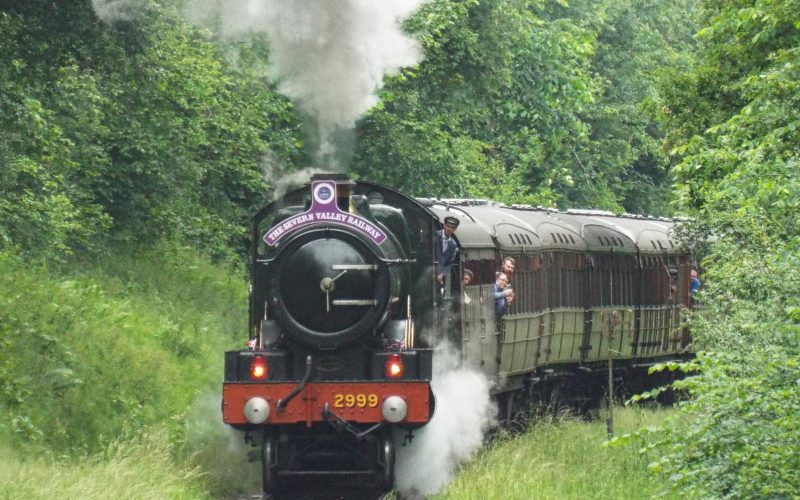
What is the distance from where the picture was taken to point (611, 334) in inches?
757

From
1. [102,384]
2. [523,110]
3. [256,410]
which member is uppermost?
[523,110]

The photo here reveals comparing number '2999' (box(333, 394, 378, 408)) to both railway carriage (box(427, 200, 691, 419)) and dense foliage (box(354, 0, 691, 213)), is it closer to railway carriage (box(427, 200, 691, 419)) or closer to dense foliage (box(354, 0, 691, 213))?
railway carriage (box(427, 200, 691, 419))

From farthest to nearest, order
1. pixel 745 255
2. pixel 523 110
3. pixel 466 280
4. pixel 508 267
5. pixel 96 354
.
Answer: pixel 523 110 < pixel 508 267 < pixel 96 354 < pixel 466 280 < pixel 745 255

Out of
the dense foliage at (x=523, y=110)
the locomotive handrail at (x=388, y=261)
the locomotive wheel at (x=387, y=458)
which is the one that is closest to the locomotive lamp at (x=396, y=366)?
the locomotive wheel at (x=387, y=458)

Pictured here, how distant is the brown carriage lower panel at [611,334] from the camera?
18.7 meters

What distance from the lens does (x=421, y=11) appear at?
22828 mm

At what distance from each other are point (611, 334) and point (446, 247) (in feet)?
23.4

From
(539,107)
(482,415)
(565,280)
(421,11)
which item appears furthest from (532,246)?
(539,107)

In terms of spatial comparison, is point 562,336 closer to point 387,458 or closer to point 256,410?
point 387,458

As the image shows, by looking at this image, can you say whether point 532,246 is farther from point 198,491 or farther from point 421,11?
point 421,11

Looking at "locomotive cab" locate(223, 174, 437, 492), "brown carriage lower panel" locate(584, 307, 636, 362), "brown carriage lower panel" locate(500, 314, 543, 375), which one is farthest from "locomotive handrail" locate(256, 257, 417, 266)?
"brown carriage lower panel" locate(584, 307, 636, 362)

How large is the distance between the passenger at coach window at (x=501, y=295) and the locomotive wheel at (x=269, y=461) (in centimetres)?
374

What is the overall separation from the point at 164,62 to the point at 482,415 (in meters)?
5.65

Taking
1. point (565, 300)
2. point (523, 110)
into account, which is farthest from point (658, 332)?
point (523, 110)
